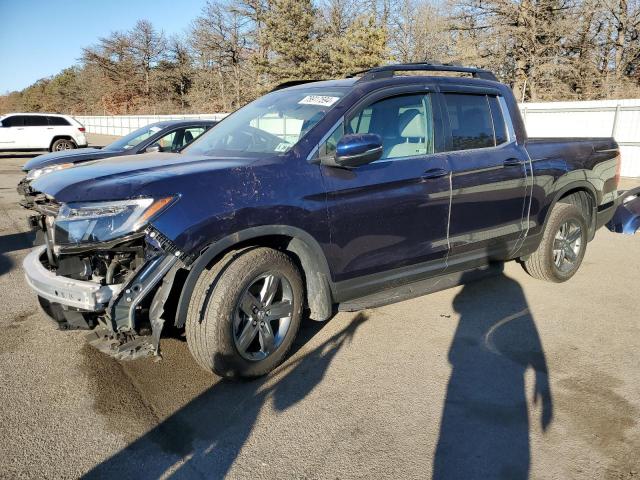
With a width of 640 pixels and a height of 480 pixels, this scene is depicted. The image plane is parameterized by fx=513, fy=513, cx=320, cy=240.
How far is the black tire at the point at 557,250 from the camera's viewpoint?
5.04 meters

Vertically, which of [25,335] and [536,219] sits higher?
[536,219]

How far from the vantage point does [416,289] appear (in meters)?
3.98

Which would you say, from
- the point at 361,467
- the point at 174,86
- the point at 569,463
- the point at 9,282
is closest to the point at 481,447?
the point at 569,463

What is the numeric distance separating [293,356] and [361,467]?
129 centimetres

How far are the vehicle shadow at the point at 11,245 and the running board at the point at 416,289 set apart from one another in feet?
14.0

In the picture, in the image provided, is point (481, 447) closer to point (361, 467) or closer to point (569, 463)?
point (569, 463)

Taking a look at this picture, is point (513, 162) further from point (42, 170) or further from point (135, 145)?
point (42, 170)

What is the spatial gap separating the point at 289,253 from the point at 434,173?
4.21 ft

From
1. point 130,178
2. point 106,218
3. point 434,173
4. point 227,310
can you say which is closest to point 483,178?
point 434,173

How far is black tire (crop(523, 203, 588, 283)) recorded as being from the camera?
504 centimetres

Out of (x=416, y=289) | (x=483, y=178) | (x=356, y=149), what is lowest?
(x=416, y=289)

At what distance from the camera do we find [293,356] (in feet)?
12.2

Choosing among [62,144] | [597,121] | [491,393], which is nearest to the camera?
[491,393]

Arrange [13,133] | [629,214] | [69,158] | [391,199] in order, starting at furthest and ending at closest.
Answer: [13,133]
[69,158]
[629,214]
[391,199]
